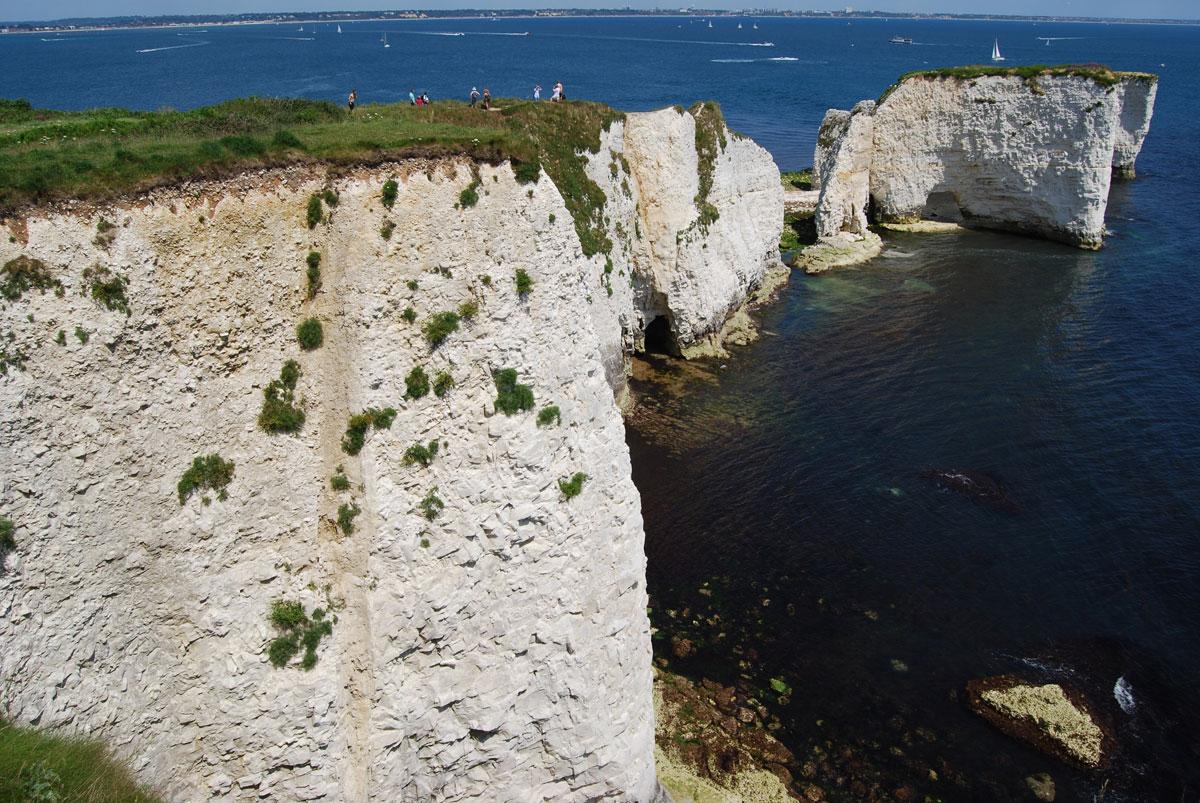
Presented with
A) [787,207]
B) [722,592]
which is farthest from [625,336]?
[787,207]

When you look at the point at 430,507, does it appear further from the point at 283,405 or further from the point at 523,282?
the point at 523,282

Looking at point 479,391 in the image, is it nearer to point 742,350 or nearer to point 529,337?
point 529,337

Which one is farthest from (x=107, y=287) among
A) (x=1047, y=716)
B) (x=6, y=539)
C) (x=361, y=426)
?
(x=1047, y=716)

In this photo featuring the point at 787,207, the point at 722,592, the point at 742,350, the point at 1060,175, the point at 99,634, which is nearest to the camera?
the point at 99,634

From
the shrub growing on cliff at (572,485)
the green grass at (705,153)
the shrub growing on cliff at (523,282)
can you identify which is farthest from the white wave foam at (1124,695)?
the green grass at (705,153)

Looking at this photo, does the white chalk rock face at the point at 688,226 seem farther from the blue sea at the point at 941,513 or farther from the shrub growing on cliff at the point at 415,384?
the shrub growing on cliff at the point at 415,384

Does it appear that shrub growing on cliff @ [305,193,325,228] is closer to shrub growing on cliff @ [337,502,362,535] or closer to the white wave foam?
shrub growing on cliff @ [337,502,362,535]

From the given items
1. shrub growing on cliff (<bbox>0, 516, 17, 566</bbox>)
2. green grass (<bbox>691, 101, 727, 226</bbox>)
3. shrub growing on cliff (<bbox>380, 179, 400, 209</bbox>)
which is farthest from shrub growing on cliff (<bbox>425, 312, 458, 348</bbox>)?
green grass (<bbox>691, 101, 727, 226</bbox>)
